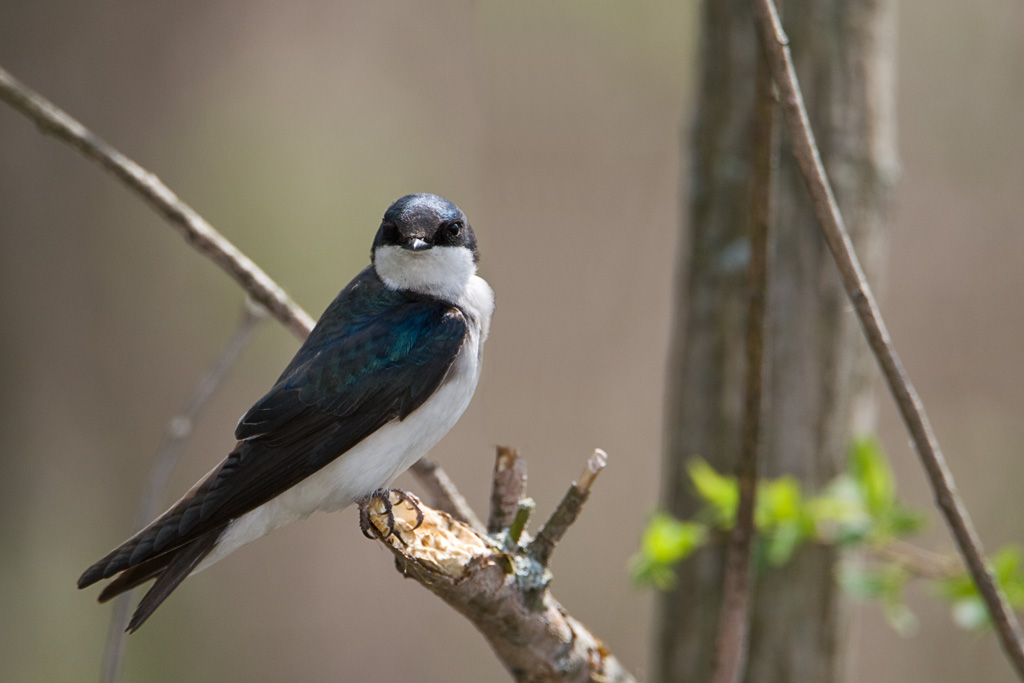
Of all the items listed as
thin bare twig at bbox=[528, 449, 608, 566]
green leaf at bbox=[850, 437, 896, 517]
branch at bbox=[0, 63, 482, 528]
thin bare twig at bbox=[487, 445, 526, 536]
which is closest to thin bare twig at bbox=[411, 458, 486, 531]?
branch at bbox=[0, 63, 482, 528]

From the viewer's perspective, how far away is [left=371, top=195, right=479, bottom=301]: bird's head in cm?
214

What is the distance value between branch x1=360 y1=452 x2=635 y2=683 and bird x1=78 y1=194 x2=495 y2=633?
0.94 ft

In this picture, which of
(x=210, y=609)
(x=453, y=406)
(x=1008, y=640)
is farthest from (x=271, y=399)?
(x=210, y=609)

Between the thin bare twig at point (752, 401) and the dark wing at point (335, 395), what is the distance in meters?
0.67

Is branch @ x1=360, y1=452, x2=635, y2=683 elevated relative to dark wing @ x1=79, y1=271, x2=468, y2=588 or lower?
lower

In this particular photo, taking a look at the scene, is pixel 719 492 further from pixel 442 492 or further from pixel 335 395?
pixel 335 395

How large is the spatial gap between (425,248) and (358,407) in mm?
389

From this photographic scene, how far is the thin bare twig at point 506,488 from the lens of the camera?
6.15ft

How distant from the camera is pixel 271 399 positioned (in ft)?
7.07

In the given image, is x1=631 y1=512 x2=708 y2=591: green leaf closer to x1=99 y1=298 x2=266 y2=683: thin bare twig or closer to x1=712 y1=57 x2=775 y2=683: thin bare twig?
x1=712 y1=57 x2=775 y2=683: thin bare twig

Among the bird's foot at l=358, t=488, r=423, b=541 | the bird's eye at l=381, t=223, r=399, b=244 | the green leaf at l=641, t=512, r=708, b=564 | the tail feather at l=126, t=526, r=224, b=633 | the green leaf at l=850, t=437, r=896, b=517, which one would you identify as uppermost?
the bird's eye at l=381, t=223, r=399, b=244

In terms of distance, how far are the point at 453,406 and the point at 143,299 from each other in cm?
348

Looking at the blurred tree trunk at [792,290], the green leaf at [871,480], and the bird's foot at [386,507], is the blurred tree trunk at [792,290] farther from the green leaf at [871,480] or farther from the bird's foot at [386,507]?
the bird's foot at [386,507]

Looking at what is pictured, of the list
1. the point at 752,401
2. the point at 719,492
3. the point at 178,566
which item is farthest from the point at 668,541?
the point at 178,566
